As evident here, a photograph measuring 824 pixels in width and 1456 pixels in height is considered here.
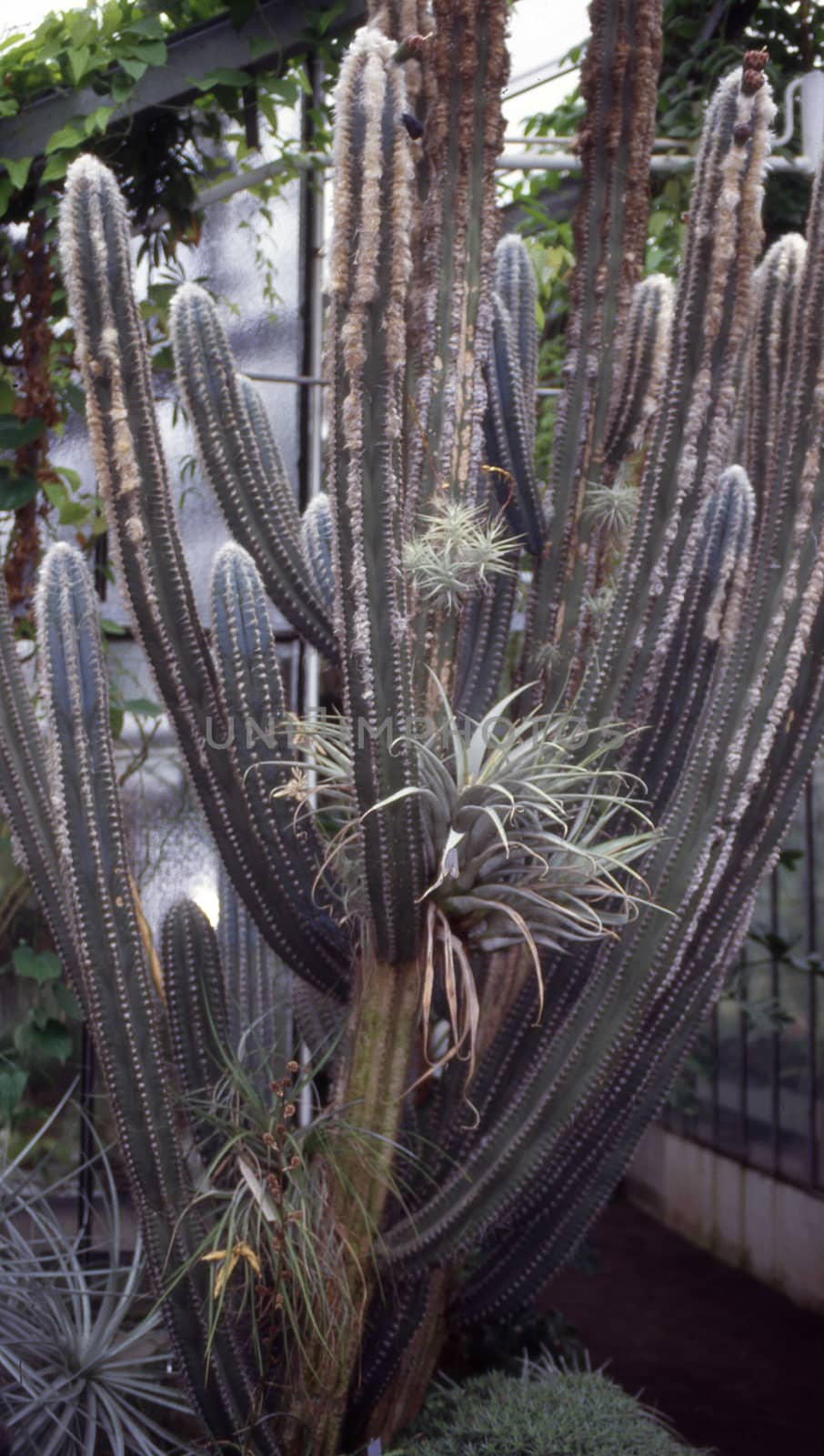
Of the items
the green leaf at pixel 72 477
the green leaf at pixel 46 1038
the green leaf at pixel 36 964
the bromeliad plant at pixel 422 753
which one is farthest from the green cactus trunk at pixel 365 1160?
the green leaf at pixel 72 477

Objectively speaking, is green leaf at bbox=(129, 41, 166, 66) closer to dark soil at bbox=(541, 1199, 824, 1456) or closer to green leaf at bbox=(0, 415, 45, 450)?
green leaf at bbox=(0, 415, 45, 450)

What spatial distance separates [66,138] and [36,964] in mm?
2007

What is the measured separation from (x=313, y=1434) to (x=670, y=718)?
Result: 1434mm

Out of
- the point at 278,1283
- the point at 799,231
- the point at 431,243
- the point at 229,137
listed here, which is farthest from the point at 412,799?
the point at 799,231

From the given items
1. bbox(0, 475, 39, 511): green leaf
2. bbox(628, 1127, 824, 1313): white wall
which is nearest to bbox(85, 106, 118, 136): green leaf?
bbox(0, 475, 39, 511): green leaf

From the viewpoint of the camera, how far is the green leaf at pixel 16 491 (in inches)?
128

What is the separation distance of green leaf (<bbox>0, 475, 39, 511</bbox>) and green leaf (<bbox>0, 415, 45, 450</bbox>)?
9 centimetres

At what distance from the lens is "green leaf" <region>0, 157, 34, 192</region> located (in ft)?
9.47

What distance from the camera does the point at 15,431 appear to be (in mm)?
3242

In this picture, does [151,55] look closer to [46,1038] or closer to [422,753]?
[422,753]

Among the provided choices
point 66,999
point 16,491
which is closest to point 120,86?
point 16,491

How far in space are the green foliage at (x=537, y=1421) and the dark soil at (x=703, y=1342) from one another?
1280 millimetres

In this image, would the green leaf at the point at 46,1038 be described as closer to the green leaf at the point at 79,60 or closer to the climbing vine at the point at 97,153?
the climbing vine at the point at 97,153

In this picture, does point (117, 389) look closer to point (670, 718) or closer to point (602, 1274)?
point (670, 718)
